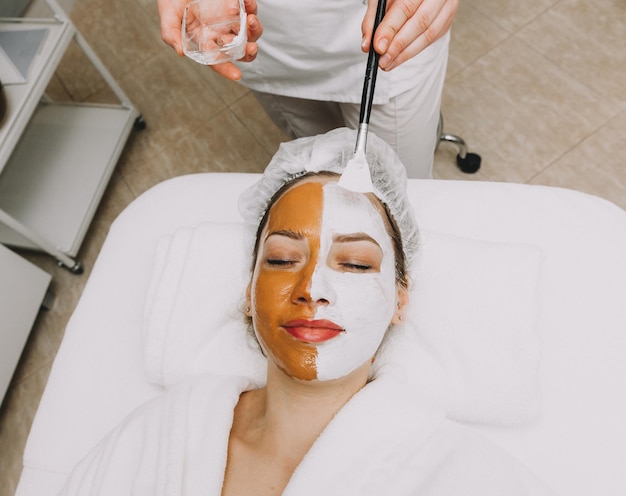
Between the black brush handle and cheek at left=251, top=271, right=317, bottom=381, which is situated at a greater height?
the black brush handle

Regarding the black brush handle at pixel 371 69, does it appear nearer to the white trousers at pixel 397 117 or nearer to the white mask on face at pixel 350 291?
the white mask on face at pixel 350 291

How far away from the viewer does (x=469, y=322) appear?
3.47 feet

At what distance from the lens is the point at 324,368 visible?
830 mm

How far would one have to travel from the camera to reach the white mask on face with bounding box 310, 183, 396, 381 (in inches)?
A: 32.7

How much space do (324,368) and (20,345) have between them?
4.60 ft

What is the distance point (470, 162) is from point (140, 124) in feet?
4.63

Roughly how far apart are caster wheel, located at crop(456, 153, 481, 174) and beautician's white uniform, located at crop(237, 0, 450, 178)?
19.6 inches

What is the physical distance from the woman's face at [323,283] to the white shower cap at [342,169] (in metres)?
0.08

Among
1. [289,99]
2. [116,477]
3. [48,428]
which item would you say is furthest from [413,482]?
[289,99]

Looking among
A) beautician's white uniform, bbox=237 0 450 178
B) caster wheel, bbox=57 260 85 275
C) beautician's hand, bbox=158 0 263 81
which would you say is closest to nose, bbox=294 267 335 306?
beautician's hand, bbox=158 0 263 81

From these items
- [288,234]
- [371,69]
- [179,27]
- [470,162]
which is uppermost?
[179,27]

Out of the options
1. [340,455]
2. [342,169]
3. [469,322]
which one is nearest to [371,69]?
[342,169]

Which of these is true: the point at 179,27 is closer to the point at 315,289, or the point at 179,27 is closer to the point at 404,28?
the point at 404,28

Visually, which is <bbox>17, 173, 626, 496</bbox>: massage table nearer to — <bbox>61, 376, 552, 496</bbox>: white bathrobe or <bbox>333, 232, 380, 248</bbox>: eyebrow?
<bbox>61, 376, 552, 496</bbox>: white bathrobe
